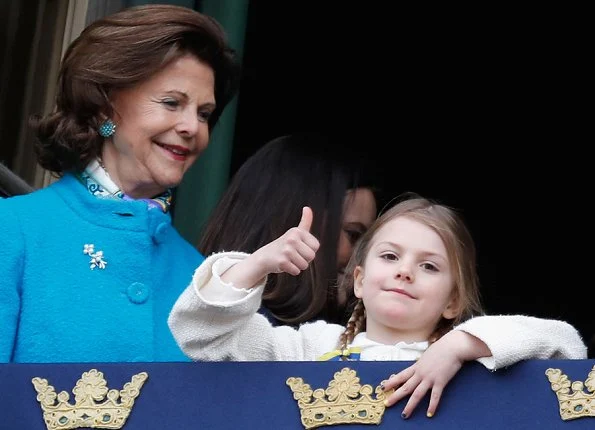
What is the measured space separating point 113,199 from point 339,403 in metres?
0.79

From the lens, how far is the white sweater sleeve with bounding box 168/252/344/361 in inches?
94.6

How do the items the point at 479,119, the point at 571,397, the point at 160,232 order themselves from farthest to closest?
1. the point at 479,119
2. the point at 160,232
3. the point at 571,397

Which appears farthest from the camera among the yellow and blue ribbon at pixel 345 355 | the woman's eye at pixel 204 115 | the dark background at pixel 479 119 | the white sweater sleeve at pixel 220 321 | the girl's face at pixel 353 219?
the dark background at pixel 479 119

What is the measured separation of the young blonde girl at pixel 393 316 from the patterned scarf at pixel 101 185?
1.36ft

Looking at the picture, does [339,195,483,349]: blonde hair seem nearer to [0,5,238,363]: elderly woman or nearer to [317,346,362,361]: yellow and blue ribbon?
[317,346,362,361]: yellow and blue ribbon

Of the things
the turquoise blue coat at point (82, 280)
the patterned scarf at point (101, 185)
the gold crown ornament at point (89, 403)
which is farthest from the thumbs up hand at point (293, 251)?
the patterned scarf at point (101, 185)

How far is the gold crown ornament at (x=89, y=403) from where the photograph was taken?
2.36 m

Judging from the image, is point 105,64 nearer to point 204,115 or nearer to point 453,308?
point 204,115

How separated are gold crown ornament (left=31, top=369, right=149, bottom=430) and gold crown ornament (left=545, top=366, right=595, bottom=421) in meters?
0.66

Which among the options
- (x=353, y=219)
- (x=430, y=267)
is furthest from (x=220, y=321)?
(x=353, y=219)

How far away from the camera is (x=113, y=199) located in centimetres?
289

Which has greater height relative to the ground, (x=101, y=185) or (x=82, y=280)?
(x=101, y=185)

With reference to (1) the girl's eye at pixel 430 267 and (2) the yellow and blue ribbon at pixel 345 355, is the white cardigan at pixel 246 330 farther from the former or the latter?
(1) the girl's eye at pixel 430 267

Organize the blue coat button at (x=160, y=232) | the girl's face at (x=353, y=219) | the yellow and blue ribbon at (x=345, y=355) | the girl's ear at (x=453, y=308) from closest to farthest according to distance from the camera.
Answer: the yellow and blue ribbon at (x=345, y=355)
the girl's ear at (x=453, y=308)
the blue coat button at (x=160, y=232)
the girl's face at (x=353, y=219)
